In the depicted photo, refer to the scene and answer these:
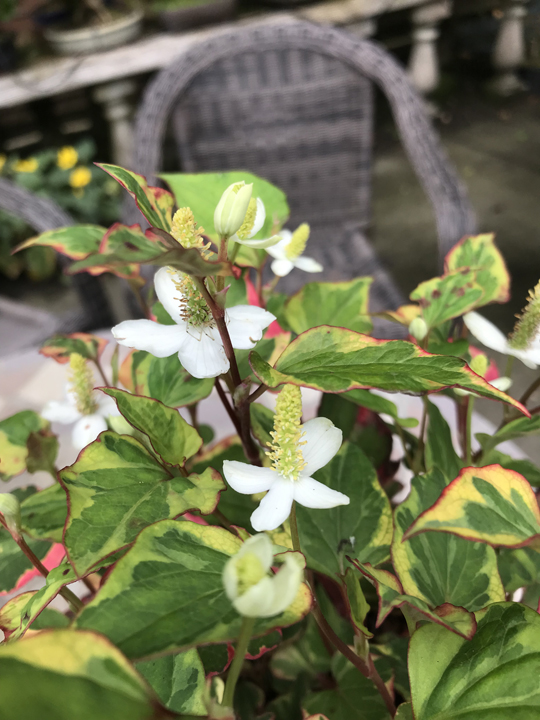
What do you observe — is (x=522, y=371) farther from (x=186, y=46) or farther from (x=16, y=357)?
(x=186, y=46)

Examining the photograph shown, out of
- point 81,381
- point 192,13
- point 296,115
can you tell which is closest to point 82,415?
point 81,381

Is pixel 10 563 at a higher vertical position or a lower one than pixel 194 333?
lower

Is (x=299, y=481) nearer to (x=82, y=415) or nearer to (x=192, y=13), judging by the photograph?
(x=82, y=415)

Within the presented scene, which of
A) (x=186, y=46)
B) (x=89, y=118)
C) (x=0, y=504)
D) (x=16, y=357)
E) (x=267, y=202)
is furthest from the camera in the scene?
(x=89, y=118)

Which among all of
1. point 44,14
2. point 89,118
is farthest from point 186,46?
point 89,118

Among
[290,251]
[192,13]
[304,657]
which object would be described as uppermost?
[192,13]

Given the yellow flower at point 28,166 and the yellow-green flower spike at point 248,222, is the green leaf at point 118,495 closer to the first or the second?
the yellow-green flower spike at point 248,222

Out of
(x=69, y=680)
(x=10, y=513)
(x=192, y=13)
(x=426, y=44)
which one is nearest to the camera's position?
(x=69, y=680)
